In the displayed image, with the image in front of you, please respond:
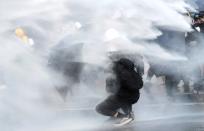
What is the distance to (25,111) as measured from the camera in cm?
1044

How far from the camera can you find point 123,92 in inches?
388

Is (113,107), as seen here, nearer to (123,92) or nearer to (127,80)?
(123,92)

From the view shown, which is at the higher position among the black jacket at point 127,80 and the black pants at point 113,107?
the black jacket at point 127,80

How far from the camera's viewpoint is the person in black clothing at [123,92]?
9.71 metres

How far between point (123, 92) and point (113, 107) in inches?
10.5

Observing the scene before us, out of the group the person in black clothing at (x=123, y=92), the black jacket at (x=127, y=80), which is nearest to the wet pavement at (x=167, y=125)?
the person in black clothing at (x=123, y=92)

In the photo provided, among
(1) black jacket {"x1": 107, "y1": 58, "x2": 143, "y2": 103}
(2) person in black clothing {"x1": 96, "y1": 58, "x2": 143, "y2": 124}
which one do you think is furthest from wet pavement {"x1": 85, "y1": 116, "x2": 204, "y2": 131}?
(1) black jacket {"x1": 107, "y1": 58, "x2": 143, "y2": 103}

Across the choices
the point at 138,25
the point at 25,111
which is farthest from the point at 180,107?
the point at 25,111

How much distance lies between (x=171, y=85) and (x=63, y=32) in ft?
9.47

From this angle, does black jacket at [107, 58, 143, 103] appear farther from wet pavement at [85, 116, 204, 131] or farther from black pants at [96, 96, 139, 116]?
wet pavement at [85, 116, 204, 131]

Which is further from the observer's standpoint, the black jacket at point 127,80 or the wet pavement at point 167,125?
the black jacket at point 127,80

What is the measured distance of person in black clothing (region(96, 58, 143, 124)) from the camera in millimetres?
9711

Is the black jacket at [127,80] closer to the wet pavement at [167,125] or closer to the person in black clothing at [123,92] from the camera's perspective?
the person in black clothing at [123,92]

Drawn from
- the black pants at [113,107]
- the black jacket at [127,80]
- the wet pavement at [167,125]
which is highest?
the black jacket at [127,80]
